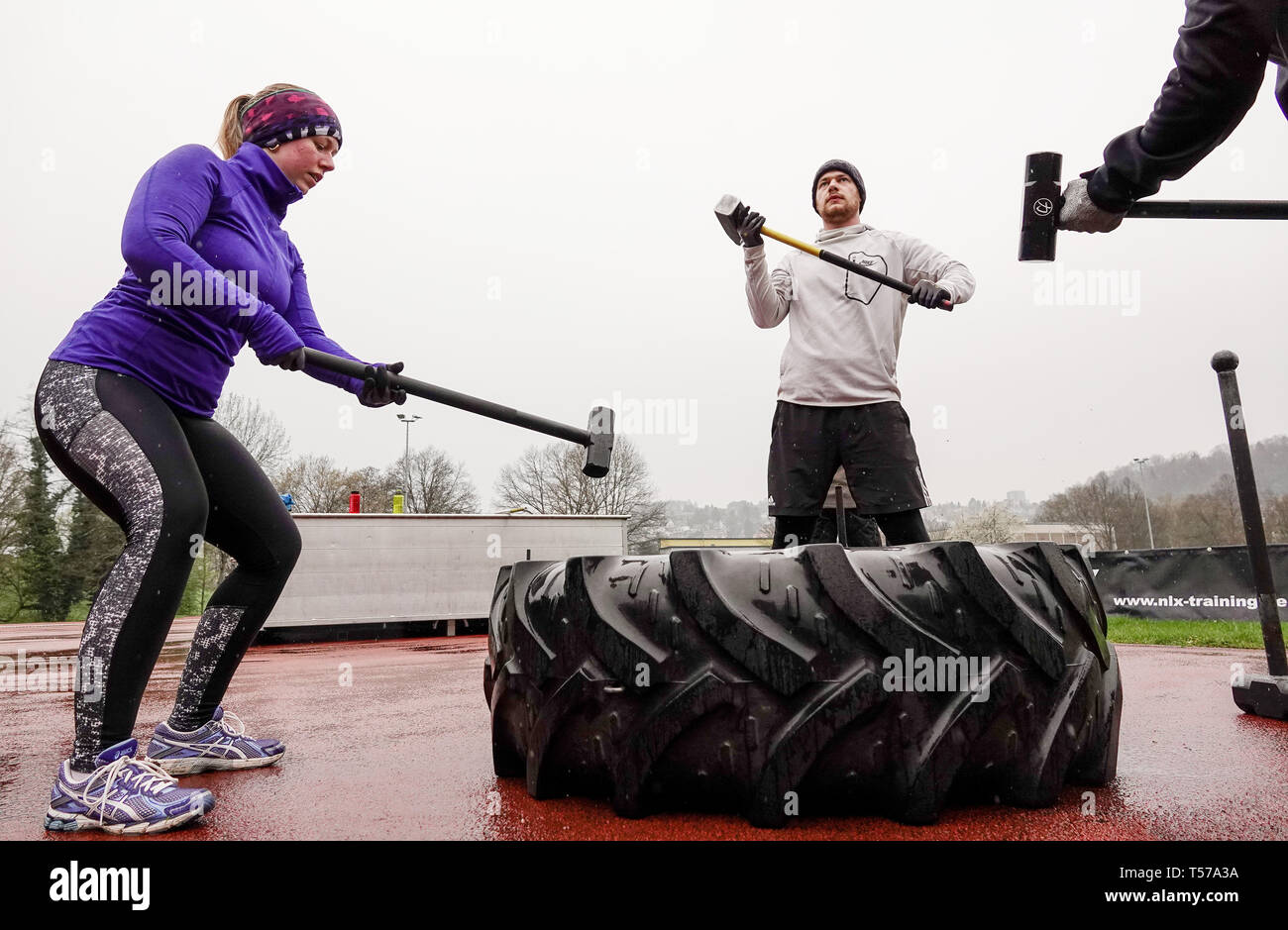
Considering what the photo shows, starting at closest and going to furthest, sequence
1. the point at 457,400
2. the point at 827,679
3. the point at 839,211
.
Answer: the point at 827,679, the point at 457,400, the point at 839,211

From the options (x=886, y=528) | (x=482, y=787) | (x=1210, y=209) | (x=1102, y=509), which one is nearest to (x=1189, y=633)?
(x=886, y=528)

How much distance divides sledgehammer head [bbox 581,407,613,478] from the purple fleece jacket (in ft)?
3.57

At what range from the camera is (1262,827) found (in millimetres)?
1309

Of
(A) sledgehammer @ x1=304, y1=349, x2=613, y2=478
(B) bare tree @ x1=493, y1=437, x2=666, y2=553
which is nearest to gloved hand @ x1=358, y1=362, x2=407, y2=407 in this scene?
(A) sledgehammer @ x1=304, y1=349, x2=613, y2=478

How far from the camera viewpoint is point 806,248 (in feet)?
9.46

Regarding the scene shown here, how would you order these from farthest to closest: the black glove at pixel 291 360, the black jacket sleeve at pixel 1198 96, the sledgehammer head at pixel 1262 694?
the sledgehammer head at pixel 1262 694 → the black glove at pixel 291 360 → the black jacket sleeve at pixel 1198 96

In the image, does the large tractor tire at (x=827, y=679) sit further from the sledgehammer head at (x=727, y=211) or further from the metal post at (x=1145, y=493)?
the metal post at (x=1145, y=493)

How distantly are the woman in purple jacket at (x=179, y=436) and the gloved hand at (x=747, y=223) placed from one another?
1.27 metres

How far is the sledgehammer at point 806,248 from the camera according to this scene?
105 inches

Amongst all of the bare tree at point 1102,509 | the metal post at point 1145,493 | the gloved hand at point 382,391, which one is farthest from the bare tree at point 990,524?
the gloved hand at point 382,391

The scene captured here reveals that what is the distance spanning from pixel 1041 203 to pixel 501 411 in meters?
1.71

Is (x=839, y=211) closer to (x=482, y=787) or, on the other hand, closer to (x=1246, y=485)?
(x=1246, y=485)
